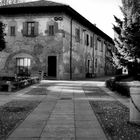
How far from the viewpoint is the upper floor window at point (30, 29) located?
27.8 m

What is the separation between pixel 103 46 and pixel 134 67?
2632cm

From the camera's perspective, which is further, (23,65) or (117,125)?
(23,65)

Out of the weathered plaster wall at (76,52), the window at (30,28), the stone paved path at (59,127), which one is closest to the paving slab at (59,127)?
the stone paved path at (59,127)

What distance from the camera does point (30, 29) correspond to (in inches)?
1107

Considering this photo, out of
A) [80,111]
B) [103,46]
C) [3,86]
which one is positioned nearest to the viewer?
[80,111]

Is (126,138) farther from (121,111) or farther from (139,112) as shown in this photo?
(121,111)

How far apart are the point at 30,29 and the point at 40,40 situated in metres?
1.74

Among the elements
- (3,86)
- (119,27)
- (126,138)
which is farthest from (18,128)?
(119,27)

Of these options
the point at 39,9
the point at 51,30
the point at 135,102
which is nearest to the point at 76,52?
the point at 51,30

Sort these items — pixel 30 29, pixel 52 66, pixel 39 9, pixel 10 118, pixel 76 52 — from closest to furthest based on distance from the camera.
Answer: pixel 10 118
pixel 52 66
pixel 39 9
pixel 30 29
pixel 76 52

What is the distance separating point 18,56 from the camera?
A: 28156 mm

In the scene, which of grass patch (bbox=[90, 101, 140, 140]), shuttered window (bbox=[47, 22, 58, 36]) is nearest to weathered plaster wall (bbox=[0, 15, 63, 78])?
shuttered window (bbox=[47, 22, 58, 36])

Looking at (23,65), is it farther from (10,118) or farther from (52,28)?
(10,118)

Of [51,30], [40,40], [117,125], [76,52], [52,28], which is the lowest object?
[117,125]
